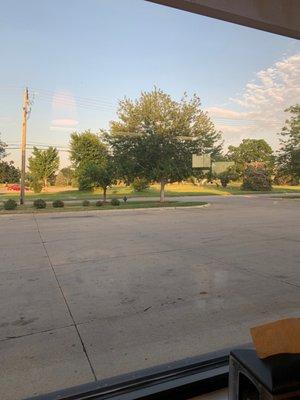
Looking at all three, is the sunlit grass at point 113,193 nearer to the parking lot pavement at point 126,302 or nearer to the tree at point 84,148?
the tree at point 84,148

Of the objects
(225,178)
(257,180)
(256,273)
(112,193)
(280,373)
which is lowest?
(112,193)

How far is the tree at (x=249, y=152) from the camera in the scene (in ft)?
206

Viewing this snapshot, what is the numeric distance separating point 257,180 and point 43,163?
31.3m

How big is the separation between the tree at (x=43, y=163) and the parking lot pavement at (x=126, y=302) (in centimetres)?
4706

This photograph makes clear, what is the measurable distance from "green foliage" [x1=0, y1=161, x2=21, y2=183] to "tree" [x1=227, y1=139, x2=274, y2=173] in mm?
38437

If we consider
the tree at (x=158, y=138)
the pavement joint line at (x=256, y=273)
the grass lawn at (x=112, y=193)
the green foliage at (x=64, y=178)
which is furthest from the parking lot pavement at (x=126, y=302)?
the green foliage at (x=64, y=178)

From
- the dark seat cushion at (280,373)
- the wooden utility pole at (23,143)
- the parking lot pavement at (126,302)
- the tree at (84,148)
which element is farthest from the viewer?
the tree at (84,148)

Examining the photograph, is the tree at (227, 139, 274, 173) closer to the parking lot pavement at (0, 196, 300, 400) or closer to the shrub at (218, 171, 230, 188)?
the shrub at (218, 171, 230, 188)

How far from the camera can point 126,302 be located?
191 inches

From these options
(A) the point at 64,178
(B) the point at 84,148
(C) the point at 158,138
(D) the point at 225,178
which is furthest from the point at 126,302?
(A) the point at 64,178

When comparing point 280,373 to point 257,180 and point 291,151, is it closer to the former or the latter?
point 291,151

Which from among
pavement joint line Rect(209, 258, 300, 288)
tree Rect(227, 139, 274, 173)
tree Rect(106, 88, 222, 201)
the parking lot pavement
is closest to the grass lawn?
tree Rect(227, 139, 274, 173)

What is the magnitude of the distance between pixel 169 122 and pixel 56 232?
613 inches

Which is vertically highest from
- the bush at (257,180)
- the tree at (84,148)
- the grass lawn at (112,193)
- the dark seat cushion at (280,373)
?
the tree at (84,148)
